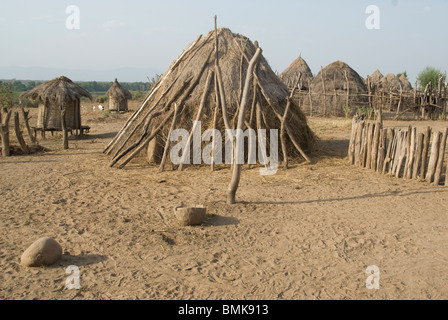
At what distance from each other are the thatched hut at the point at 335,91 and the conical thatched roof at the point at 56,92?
436 inches

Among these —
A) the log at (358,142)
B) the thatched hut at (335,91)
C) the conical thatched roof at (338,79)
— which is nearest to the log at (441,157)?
the log at (358,142)

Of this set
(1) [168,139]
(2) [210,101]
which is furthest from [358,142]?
(1) [168,139]

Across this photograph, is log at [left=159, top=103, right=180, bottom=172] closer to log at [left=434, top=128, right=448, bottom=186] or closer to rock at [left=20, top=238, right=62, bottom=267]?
rock at [left=20, top=238, right=62, bottom=267]

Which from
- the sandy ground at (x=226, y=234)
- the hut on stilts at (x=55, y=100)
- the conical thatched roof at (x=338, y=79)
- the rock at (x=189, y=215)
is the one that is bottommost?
the sandy ground at (x=226, y=234)

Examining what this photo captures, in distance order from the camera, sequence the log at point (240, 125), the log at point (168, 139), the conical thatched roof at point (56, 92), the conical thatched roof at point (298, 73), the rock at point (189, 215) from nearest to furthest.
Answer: the rock at point (189, 215) → the log at point (240, 125) → the log at point (168, 139) → the conical thatched roof at point (56, 92) → the conical thatched roof at point (298, 73)

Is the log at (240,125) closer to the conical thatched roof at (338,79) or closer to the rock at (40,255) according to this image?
the rock at (40,255)

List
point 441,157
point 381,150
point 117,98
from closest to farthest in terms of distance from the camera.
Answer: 1. point 441,157
2. point 381,150
3. point 117,98

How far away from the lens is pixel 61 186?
6605mm

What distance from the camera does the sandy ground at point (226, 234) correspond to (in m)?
3.48

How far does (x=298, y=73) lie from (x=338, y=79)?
3.78 meters

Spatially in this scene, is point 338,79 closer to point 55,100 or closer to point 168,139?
point 55,100

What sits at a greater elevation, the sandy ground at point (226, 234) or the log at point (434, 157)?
the log at point (434, 157)

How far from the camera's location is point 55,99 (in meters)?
11.8

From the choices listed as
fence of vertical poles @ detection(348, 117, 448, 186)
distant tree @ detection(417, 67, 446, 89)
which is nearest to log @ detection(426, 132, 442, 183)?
fence of vertical poles @ detection(348, 117, 448, 186)
